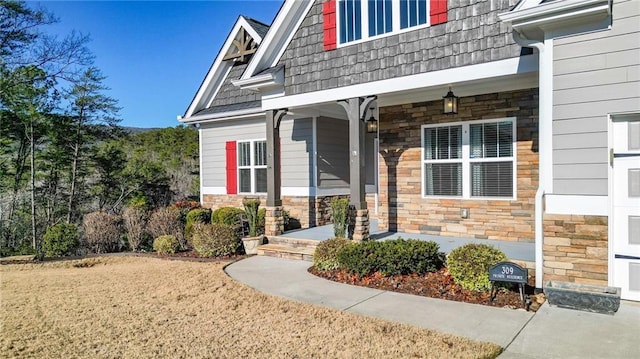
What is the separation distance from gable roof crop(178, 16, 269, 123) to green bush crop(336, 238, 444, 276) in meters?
6.93

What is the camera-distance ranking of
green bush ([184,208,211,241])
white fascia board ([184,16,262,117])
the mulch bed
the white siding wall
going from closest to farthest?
the white siding wall < the mulch bed < green bush ([184,208,211,241]) < white fascia board ([184,16,262,117])

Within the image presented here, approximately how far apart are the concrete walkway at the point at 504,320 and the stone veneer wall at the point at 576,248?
515mm

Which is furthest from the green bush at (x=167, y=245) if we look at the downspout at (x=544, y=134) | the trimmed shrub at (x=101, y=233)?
the downspout at (x=544, y=134)

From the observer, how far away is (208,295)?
18.8 ft

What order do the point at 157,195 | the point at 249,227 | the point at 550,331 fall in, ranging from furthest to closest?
the point at 157,195 < the point at 249,227 < the point at 550,331

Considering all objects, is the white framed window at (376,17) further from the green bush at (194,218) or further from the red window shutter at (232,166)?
the green bush at (194,218)

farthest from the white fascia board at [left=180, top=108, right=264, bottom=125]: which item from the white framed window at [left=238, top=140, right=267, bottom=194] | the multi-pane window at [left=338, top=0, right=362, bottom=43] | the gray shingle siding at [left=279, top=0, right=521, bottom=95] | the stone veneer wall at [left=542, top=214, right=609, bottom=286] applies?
the stone veneer wall at [left=542, top=214, right=609, bottom=286]

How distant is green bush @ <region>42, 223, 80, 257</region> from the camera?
970cm

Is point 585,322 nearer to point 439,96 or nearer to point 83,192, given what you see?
point 439,96

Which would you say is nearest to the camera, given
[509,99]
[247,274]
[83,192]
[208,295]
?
[208,295]

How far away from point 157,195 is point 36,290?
9760mm

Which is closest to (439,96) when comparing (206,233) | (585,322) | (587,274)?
(587,274)

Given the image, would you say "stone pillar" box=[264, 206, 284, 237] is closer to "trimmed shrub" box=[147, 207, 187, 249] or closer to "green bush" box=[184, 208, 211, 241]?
"green bush" box=[184, 208, 211, 241]

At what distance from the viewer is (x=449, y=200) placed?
28.2ft
